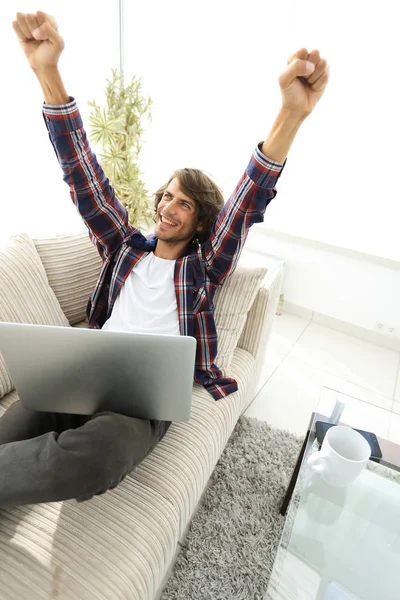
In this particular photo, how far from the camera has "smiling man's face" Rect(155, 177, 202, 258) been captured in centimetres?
128

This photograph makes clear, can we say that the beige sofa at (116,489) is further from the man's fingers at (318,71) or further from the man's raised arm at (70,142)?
the man's fingers at (318,71)

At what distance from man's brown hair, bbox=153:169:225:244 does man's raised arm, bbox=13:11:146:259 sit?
0.76ft

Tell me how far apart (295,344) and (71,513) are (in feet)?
5.85

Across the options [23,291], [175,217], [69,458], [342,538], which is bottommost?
[342,538]

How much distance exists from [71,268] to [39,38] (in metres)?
0.71

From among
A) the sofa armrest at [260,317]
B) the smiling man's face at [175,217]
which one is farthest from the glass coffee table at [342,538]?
the smiling man's face at [175,217]

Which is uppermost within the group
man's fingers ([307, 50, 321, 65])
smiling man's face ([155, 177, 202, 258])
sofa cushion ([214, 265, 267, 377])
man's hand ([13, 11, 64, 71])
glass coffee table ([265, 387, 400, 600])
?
man's fingers ([307, 50, 321, 65])

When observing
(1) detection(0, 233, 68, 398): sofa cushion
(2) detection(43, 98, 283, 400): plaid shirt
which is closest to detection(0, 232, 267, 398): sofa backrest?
(1) detection(0, 233, 68, 398): sofa cushion

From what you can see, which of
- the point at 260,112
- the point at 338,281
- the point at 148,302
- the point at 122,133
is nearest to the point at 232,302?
the point at 148,302

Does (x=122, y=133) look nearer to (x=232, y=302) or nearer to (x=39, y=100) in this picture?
(x=39, y=100)

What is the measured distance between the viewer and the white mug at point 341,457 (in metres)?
0.91

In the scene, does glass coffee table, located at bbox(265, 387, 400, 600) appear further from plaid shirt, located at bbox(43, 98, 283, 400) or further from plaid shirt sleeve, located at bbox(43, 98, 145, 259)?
plaid shirt sleeve, located at bbox(43, 98, 145, 259)

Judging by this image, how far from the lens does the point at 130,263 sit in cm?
130

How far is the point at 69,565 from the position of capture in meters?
0.76
